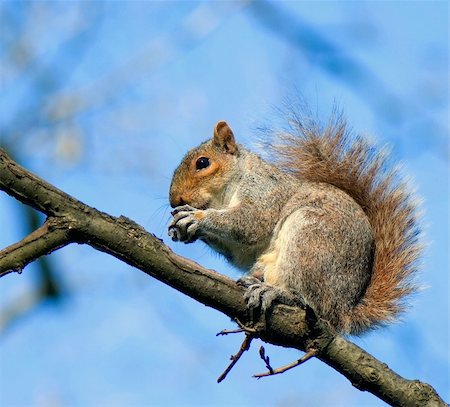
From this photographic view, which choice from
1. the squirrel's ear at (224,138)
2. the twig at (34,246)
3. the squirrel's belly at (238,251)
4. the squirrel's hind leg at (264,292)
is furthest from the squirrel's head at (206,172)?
the twig at (34,246)

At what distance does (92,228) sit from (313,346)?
894 mm

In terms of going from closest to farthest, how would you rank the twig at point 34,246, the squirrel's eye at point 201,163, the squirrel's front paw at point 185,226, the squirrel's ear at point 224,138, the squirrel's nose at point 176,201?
the twig at point 34,246 < the squirrel's front paw at point 185,226 < the squirrel's nose at point 176,201 < the squirrel's eye at point 201,163 < the squirrel's ear at point 224,138

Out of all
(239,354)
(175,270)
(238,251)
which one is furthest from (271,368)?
(238,251)

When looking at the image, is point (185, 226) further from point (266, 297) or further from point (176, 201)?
point (266, 297)

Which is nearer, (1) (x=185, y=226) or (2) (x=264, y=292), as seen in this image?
(2) (x=264, y=292)

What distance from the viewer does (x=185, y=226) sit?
3.49m

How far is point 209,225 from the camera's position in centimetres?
355

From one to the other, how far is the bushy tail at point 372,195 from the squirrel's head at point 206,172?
260 mm

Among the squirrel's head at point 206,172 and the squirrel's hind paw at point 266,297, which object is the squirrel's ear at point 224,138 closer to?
the squirrel's head at point 206,172

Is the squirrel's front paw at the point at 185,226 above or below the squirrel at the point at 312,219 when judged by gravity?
below

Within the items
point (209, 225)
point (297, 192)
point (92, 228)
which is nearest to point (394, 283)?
point (297, 192)

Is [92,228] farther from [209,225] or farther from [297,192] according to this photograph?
[297,192]

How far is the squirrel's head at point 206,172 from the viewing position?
387 cm

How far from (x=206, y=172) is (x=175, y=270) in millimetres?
1387
